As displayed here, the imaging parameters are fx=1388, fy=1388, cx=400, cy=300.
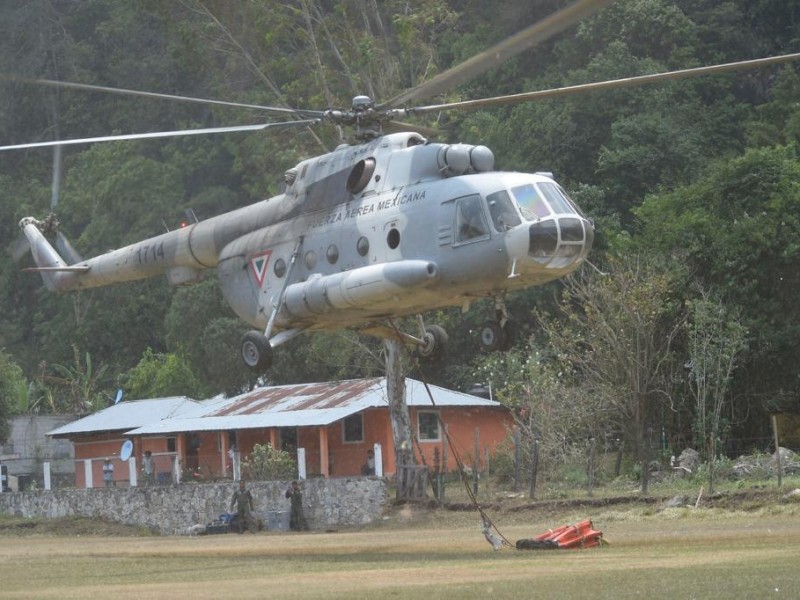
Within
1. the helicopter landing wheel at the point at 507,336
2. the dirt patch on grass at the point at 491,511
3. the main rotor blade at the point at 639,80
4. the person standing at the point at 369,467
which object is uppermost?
the main rotor blade at the point at 639,80

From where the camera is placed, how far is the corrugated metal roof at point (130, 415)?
5006 centimetres

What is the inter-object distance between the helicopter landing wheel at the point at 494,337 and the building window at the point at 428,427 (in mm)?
24665

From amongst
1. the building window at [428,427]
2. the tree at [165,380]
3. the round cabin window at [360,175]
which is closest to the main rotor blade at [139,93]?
the round cabin window at [360,175]

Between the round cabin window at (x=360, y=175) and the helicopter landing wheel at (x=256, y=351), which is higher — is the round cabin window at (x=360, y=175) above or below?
above

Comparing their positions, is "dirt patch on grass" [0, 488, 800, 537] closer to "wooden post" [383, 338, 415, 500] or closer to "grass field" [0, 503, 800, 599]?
"grass field" [0, 503, 800, 599]

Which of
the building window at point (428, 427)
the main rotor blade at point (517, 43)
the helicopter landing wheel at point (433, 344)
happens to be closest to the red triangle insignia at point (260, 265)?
the helicopter landing wheel at point (433, 344)

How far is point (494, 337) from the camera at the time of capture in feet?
65.5

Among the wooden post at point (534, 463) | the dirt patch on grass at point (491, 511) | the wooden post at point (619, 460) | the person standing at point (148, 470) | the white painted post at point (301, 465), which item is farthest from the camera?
the person standing at point (148, 470)

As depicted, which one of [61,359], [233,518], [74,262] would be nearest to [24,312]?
[61,359]

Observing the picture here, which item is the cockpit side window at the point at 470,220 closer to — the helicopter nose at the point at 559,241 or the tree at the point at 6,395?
the helicopter nose at the point at 559,241

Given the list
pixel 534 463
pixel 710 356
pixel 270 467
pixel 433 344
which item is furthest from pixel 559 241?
pixel 270 467

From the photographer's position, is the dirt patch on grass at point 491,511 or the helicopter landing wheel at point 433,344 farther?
the dirt patch on grass at point 491,511

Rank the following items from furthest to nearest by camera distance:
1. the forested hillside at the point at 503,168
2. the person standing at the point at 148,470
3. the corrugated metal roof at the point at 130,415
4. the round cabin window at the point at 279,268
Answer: the corrugated metal roof at the point at 130,415, the person standing at the point at 148,470, the forested hillside at the point at 503,168, the round cabin window at the point at 279,268

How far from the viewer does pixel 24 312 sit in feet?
260
